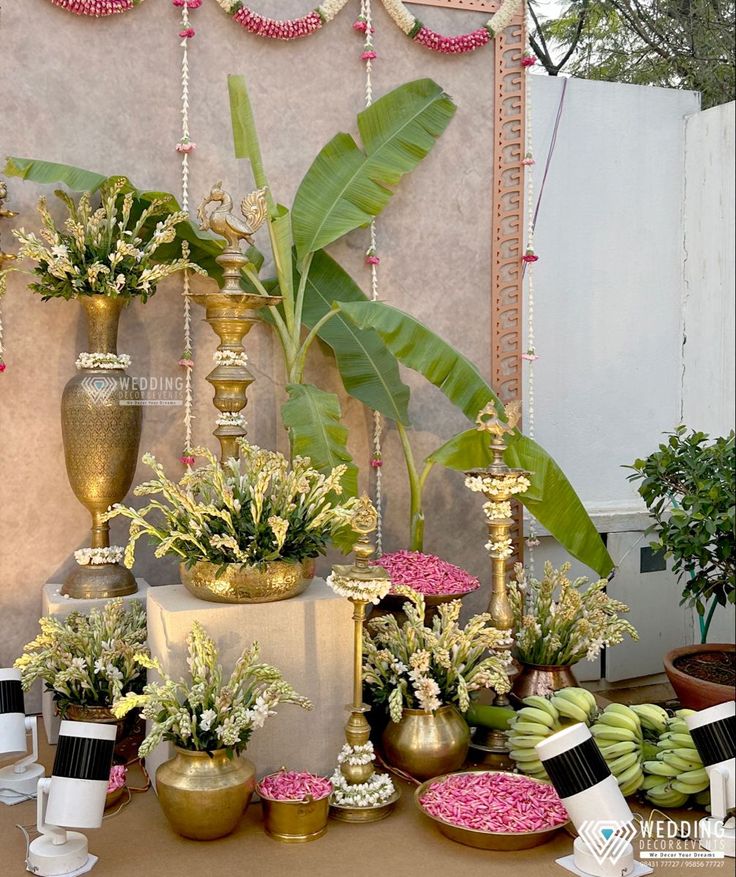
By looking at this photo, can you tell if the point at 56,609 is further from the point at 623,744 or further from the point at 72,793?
the point at 623,744

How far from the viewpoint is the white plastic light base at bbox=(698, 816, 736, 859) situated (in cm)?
219

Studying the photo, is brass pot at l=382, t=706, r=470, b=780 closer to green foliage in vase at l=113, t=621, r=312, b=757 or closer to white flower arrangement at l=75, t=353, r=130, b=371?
green foliage in vase at l=113, t=621, r=312, b=757

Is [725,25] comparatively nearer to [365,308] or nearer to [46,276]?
[365,308]

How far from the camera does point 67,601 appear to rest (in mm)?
3053

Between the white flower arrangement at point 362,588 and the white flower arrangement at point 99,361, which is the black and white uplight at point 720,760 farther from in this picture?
the white flower arrangement at point 99,361

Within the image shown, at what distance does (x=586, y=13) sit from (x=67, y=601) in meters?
3.98

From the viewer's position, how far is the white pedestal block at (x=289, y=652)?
8.21 feet

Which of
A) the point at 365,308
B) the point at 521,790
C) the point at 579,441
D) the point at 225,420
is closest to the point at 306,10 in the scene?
the point at 365,308

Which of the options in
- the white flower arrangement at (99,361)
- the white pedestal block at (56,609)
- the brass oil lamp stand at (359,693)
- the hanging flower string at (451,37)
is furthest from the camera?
the hanging flower string at (451,37)

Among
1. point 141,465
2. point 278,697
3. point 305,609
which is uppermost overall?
point 141,465

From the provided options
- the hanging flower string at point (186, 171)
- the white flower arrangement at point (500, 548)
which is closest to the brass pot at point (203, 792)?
the white flower arrangement at point (500, 548)

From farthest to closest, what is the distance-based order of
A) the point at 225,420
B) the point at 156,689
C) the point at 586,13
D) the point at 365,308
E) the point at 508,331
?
the point at 586,13 < the point at 508,331 < the point at 365,308 < the point at 225,420 < the point at 156,689

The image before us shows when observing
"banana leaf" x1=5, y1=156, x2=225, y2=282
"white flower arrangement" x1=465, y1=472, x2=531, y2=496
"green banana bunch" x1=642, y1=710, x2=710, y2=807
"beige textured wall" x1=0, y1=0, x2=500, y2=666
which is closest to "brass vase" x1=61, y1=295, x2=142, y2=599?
"beige textured wall" x1=0, y1=0, x2=500, y2=666

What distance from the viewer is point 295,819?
2314mm
